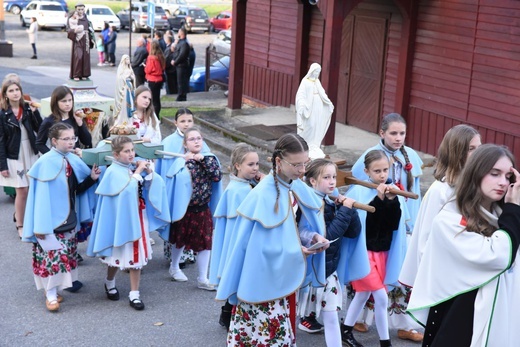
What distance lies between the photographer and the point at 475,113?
12633 mm

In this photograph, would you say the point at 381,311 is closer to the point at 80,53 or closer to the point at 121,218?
the point at 121,218

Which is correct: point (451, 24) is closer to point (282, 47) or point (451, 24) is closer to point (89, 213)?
point (282, 47)

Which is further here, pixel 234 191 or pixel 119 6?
pixel 119 6

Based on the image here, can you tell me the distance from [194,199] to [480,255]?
416cm

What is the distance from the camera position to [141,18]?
127ft

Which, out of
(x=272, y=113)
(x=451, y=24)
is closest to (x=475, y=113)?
(x=451, y=24)

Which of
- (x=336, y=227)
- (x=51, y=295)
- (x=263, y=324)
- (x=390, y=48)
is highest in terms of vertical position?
(x=390, y=48)

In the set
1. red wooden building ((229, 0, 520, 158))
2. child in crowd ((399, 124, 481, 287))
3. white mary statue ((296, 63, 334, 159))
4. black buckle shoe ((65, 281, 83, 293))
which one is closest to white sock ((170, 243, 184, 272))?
black buckle shoe ((65, 281, 83, 293))

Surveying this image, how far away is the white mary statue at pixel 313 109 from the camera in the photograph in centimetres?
1202

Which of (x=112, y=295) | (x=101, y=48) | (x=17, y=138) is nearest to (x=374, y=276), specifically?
(x=112, y=295)

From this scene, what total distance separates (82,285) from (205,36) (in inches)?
1278

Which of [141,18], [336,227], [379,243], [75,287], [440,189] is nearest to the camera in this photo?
[440,189]

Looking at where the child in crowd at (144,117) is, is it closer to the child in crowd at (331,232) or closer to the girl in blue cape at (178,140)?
the girl in blue cape at (178,140)

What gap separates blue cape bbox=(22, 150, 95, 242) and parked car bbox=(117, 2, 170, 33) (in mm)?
32021
